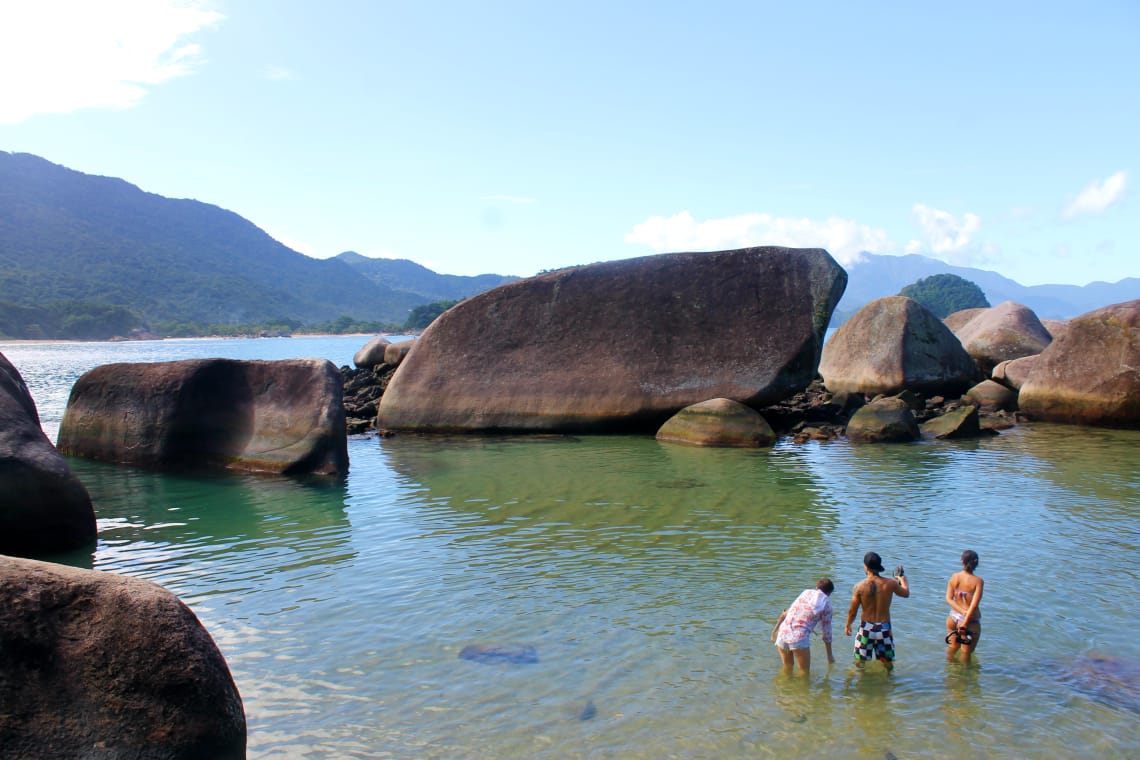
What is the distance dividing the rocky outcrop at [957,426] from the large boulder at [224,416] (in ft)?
39.5

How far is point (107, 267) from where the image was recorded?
145 metres

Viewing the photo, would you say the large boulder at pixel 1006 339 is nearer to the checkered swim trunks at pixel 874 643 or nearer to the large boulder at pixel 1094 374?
the large boulder at pixel 1094 374

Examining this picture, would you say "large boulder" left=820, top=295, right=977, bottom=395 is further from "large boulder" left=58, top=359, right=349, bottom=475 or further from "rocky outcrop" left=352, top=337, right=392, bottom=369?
"rocky outcrop" left=352, top=337, right=392, bottom=369

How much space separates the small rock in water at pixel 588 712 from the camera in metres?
6.31

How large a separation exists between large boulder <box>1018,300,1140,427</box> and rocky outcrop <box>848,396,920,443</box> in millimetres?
3626

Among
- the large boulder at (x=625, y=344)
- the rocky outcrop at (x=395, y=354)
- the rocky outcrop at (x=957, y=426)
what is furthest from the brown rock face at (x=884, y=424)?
the rocky outcrop at (x=395, y=354)

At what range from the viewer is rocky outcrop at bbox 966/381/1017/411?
22766mm

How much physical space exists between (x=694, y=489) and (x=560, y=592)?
17.8 feet

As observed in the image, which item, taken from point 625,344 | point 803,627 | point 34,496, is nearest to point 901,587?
point 803,627

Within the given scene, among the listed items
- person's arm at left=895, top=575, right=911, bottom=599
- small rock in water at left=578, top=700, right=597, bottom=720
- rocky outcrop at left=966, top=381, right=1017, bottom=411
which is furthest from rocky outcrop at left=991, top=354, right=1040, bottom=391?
small rock in water at left=578, top=700, right=597, bottom=720

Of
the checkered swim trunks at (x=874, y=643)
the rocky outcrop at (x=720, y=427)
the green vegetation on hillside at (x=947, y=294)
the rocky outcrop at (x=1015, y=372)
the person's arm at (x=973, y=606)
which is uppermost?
the green vegetation on hillside at (x=947, y=294)

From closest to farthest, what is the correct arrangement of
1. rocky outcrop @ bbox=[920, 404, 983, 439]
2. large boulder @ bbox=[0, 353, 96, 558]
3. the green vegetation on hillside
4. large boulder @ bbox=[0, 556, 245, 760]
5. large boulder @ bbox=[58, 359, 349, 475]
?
large boulder @ bbox=[0, 556, 245, 760] < large boulder @ bbox=[0, 353, 96, 558] < large boulder @ bbox=[58, 359, 349, 475] < rocky outcrop @ bbox=[920, 404, 983, 439] < the green vegetation on hillside

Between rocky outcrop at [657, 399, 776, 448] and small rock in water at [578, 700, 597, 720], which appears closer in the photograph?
small rock in water at [578, 700, 597, 720]

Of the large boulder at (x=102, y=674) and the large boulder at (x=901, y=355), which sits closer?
the large boulder at (x=102, y=674)
